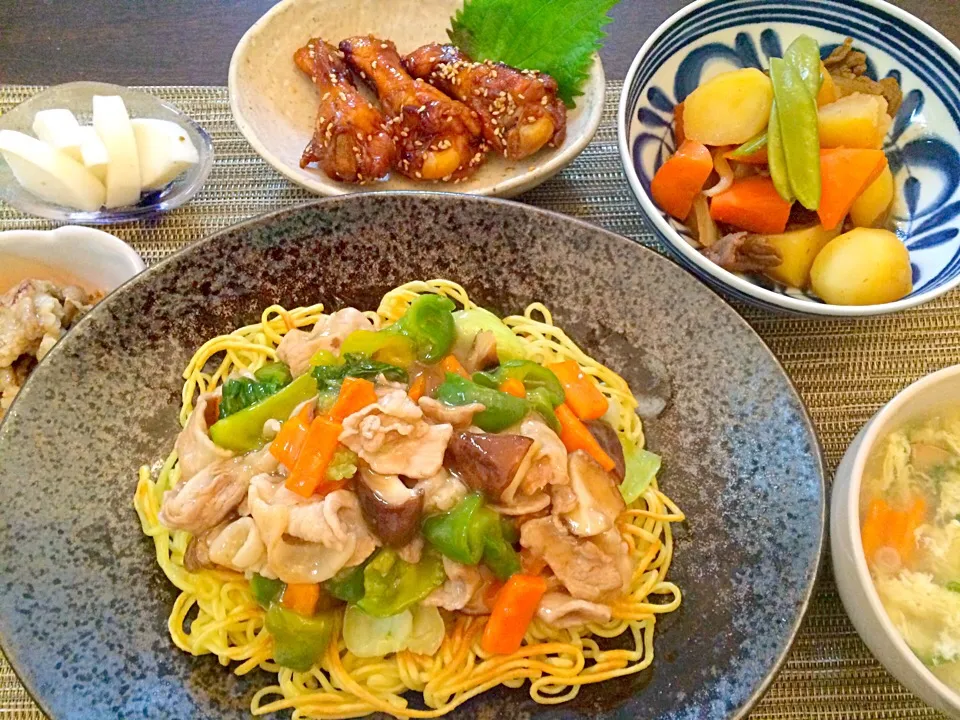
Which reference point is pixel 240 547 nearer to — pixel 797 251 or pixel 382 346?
pixel 382 346

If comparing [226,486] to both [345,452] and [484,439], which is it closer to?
[345,452]

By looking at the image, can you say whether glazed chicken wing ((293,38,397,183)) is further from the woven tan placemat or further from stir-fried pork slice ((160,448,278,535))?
stir-fried pork slice ((160,448,278,535))

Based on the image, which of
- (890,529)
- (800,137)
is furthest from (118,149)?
(890,529)

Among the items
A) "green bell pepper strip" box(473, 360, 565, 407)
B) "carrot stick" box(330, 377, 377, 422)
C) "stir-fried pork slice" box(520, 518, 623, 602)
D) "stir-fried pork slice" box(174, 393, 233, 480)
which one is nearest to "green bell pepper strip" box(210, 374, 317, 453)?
"stir-fried pork slice" box(174, 393, 233, 480)

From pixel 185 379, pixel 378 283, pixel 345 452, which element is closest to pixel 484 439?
pixel 345 452

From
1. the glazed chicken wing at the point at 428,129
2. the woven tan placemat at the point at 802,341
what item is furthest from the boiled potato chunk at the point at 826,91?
the glazed chicken wing at the point at 428,129

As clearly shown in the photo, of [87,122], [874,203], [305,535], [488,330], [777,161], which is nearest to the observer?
[305,535]
